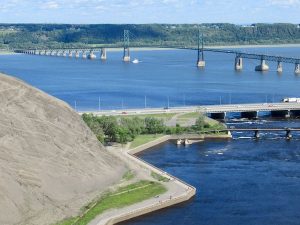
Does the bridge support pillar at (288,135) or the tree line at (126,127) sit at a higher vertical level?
the tree line at (126,127)

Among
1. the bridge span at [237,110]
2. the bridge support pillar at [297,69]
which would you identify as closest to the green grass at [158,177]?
the bridge span at [237,110]

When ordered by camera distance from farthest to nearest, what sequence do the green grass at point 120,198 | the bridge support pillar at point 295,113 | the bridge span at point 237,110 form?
1. the bridge support pillar at point 295,113
2. the bridge span at point 237,110
3. the green grass at point 120,198

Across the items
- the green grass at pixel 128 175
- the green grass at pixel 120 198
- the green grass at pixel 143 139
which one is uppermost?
the green grass at pixel 128 175

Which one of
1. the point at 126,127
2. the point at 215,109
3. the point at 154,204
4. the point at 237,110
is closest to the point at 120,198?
the point at 154,204

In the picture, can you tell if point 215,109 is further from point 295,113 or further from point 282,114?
point 295,113

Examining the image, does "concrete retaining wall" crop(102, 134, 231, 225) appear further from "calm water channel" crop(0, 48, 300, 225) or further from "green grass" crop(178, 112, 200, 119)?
"green grass" crop(178, 112, 200, 119)

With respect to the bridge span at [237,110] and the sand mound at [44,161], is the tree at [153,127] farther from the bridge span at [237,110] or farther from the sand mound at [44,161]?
the sand mound at [44,161]

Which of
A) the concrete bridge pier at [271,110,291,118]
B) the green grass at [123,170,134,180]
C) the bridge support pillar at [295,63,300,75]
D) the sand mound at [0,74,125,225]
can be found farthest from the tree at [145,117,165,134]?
the bridge support pillar at [295,63,300,75]
